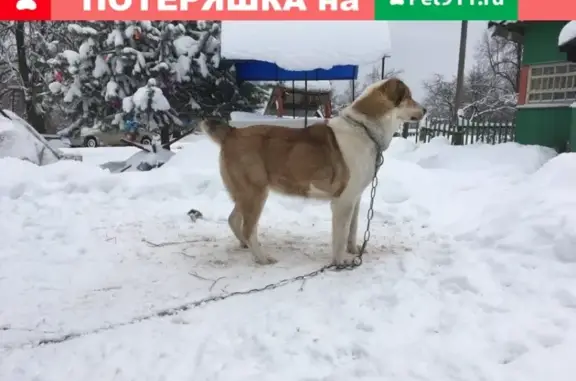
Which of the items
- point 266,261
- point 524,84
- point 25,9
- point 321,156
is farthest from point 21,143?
point 524,84

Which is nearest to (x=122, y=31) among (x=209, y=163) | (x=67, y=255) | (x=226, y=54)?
(x=226, y=54)

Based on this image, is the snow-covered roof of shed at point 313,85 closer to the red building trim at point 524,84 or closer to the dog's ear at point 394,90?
the red building trim at point 524,84

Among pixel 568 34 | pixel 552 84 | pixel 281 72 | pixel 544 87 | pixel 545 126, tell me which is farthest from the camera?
pixel 544 87

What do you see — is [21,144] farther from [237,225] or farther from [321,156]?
[321,156]

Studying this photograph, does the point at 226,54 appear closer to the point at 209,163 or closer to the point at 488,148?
the point at 209,163

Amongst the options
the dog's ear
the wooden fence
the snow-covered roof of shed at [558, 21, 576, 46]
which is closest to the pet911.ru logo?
the dog's ear

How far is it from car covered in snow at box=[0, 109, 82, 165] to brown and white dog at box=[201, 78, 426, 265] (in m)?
7.69

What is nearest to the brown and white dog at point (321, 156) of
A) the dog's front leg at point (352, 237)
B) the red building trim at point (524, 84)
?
the dog's front leg at point (352, 237)

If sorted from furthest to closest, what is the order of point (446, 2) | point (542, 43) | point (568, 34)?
point (542, 43)
point (568, 34)
point (446, 2)

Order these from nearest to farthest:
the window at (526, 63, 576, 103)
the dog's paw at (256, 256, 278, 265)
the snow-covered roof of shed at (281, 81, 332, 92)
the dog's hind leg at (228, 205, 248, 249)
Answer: the dog's paw at (256, 256, 278, 265) → the dog's hind leg at (228, 205, 248, 249) → the window at (526, 63, 576, 103) → the snow-covered roof of shed at (281, 81, 332, 92)

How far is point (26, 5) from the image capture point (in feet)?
17.7

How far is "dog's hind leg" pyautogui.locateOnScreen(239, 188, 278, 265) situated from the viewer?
4211mm

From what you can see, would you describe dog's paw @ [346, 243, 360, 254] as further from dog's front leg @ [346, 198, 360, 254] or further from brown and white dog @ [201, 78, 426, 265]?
brown and white dog @ [201, 78, 426, 265]

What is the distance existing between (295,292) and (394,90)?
2.05m
